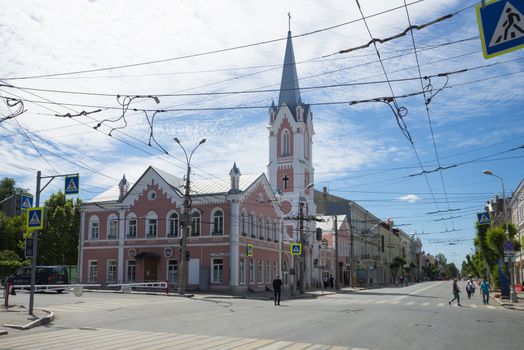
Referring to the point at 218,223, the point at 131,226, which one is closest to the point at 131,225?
the point at 131,226

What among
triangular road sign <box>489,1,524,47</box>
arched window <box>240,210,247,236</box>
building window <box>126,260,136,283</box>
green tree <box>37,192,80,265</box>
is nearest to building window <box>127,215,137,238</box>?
building window <box>126,260,136,283</box>

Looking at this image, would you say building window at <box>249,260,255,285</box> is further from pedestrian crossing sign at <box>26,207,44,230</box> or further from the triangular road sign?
the triangular road sign

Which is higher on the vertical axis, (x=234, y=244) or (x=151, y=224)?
(x=151, y=224)

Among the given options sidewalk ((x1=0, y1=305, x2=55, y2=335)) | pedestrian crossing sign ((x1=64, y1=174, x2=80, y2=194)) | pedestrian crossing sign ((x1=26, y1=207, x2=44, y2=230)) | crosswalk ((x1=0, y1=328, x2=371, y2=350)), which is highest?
pedestrian crossing sign ((x1=64, y1=174, x2=80, y2=194))

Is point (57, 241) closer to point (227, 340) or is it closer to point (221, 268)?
point (221, 268)

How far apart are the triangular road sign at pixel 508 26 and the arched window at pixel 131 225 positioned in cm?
4140

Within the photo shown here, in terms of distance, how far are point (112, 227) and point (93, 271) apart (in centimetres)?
446

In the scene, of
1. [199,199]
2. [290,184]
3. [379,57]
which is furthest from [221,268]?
[379,57]

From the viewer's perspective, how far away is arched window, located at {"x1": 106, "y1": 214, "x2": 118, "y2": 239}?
4716cm

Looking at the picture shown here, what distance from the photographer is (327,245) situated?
6975 cm

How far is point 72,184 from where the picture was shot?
19.5 meters

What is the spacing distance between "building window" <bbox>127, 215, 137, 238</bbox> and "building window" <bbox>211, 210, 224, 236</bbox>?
814 cm

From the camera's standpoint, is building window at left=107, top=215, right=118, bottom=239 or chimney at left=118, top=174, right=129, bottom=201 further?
chimney at left=118, top=174, right=129, bottom=201

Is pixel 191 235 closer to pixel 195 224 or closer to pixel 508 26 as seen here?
pixel 195 224
